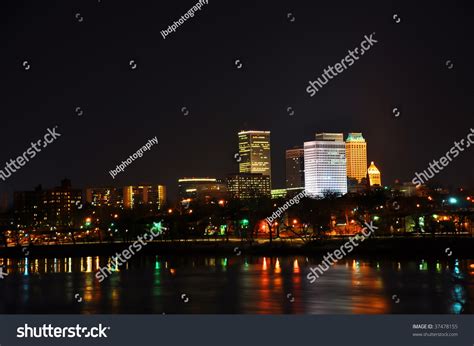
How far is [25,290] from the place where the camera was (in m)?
39.2

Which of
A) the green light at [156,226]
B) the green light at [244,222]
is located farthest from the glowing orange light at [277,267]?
the green light at [156,226]

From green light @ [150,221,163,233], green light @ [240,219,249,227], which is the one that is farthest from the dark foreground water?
green light @ [150,221,163,233]

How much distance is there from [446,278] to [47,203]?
385 ft

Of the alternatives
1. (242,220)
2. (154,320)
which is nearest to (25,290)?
(154,320)

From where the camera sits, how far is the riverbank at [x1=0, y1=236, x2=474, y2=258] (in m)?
57.4

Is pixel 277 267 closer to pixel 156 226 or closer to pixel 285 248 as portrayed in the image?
pixel 285 248

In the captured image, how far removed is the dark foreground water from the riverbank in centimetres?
537

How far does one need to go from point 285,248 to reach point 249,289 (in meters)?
27.3

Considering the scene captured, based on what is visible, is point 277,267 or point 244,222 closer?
point 277,267

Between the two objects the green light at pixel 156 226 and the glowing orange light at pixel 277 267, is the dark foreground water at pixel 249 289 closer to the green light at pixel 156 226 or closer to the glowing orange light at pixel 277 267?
the glowing orange light at pixel 277 267

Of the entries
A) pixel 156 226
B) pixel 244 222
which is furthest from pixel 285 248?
pixel 156 226

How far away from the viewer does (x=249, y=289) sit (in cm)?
3750

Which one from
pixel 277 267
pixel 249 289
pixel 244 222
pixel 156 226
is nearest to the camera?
pixel 249 289

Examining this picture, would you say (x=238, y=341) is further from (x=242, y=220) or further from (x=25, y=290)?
(x=242, y=220)
